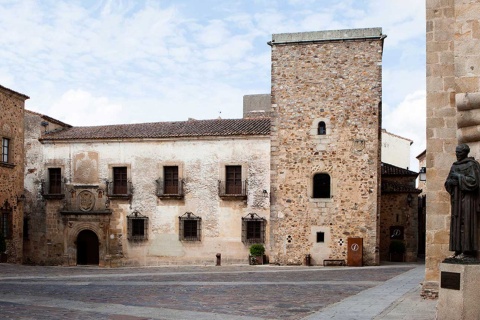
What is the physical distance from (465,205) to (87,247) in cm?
2293

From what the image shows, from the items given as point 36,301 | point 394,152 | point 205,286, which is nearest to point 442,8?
point 205,286

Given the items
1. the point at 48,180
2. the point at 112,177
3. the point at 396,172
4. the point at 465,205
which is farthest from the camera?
the point at 396,172

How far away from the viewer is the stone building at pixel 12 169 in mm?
24984

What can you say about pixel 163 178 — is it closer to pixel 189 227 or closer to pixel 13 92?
pixel 189 227

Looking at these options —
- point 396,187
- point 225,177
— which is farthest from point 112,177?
point 396,187

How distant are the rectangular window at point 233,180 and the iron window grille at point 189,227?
1919 millimetres

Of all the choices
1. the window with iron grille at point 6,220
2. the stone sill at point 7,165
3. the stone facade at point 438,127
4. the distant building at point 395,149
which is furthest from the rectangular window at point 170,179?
the distant building at point 395,149

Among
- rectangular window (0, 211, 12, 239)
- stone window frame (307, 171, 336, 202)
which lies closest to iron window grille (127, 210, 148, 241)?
rectangular window (0, 211, 12, 239)

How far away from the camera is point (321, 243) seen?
82.2 ft

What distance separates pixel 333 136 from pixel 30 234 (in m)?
14.9

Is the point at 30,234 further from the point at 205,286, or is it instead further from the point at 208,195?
the point at 205,286

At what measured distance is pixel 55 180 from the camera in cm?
2891

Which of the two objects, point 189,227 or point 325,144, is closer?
point 325,144

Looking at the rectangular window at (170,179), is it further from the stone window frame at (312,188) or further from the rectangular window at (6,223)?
the rectangular window at (6,223)
